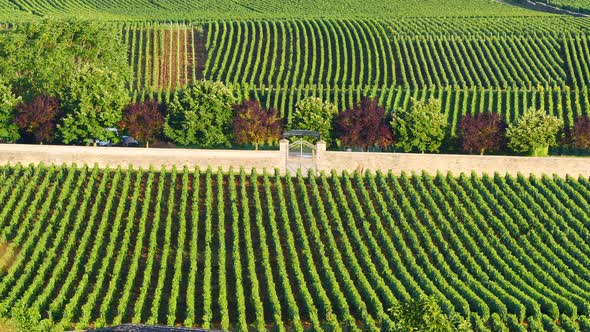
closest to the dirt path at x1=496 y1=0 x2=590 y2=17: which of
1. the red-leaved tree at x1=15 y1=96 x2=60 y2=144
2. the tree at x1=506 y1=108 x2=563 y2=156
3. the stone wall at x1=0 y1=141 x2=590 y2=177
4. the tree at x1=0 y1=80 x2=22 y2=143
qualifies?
the tree at x1=506 y1=108 x2=563 y2=156

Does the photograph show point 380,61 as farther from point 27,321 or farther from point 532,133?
point 27,321

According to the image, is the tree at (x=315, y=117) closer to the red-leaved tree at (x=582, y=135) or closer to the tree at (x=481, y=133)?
the tree at (x=481, y=133)

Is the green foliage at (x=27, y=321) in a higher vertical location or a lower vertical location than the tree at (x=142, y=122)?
lower

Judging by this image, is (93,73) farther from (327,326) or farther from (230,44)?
(327,326)

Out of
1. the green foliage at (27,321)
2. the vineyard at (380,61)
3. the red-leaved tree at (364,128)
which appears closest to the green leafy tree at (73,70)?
the vineyard at (380,61)

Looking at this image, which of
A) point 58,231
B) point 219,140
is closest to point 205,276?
point 58,231

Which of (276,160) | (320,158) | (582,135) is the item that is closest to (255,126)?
(276,160)

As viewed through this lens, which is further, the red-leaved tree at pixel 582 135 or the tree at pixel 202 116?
the red-leaved tree at pixel 582 135
